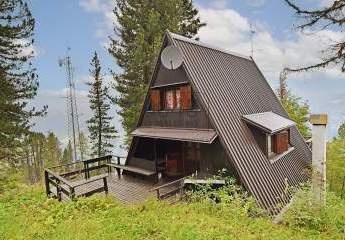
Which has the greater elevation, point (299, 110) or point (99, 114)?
point (299, 110)

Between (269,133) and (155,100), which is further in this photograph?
(155,100)

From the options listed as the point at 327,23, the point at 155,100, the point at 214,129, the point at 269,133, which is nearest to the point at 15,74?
the point at 155,100

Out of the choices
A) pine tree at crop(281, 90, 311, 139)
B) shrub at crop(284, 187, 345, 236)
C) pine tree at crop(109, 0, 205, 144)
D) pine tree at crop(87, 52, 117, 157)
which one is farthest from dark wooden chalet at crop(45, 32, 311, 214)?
pine tree at crop(87, 52, 117, 157)

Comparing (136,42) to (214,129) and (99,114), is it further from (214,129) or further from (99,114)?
(99,114)

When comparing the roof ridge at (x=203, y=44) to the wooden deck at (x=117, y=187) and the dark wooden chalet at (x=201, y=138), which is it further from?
the wooden deck at (x=117, y=187)

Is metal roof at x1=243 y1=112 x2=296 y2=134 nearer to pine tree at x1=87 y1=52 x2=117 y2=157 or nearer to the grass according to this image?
the grass

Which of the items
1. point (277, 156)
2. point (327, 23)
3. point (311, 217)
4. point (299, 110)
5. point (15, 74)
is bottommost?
point (311, 217)

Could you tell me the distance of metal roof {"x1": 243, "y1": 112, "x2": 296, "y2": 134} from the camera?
13977mm

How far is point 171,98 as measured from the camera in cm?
1576

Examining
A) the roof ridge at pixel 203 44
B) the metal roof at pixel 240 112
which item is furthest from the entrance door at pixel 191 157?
the roof ridge at pixel 203 44

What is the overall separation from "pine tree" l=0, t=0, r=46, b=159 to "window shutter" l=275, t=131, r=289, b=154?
49.9 ft

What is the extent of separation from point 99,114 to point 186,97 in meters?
25.1

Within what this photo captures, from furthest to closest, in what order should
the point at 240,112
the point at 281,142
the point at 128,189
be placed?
the point at 281,142
the point at 128,189
the point at 240,112

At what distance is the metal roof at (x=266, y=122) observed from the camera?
1398 cm
